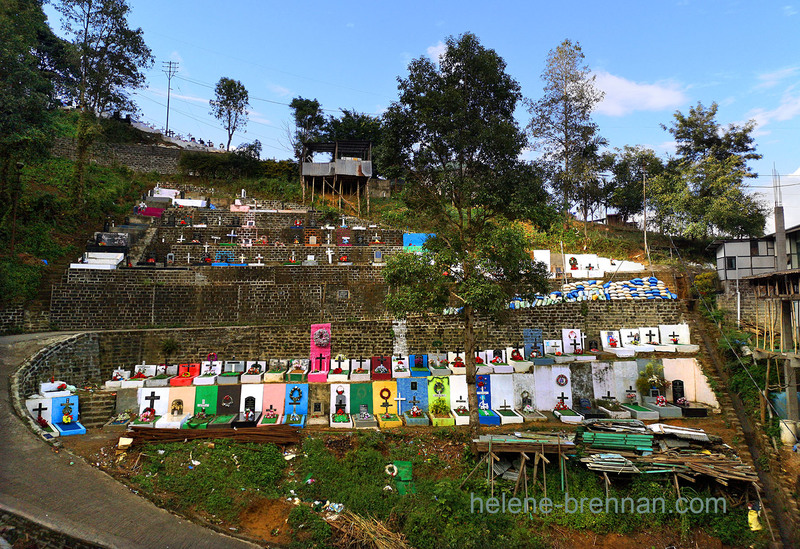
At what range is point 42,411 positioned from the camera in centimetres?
1194

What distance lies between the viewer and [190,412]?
44.3ft

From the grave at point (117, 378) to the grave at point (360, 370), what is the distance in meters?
6.96

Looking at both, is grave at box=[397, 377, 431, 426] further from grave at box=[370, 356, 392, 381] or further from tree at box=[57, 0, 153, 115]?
tree at box=[57, 0, 153, 115]

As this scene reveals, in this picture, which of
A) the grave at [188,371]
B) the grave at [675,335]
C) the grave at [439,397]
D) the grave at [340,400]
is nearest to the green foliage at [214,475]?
the grave at [340,400]

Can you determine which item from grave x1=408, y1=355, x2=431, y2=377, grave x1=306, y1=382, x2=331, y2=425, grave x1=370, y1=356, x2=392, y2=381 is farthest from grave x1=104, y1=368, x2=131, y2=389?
grave x1=408, y1=355, x2=431, y2=377

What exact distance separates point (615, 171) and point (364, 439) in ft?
87.7

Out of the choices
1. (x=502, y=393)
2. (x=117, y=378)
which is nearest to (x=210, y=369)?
(x=117, y=378)

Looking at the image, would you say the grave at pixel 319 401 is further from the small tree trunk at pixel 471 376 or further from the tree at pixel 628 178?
the tree at pixel 628 178

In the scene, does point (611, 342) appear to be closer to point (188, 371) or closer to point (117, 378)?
point (188, 371)

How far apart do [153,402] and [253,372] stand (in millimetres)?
2903

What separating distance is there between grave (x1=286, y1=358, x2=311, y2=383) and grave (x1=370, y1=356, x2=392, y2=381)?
2177 millimetres

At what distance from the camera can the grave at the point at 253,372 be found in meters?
14.5

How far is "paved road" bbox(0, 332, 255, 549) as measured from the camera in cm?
817

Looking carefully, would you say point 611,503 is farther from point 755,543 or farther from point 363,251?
point 363,251
